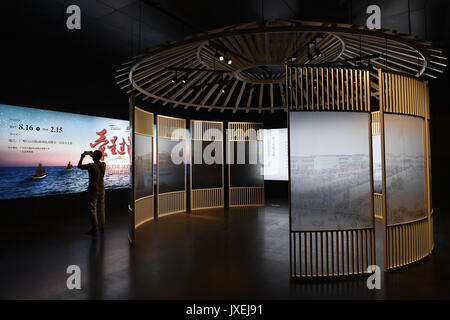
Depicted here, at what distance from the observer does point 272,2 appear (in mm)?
4629

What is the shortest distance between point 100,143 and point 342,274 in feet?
24.7

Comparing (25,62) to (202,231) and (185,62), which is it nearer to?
(185,62)

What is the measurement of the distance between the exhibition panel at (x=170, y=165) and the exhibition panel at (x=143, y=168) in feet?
2.61

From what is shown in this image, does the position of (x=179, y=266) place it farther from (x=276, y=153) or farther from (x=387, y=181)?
(x=276, y=153)

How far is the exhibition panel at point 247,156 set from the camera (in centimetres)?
962

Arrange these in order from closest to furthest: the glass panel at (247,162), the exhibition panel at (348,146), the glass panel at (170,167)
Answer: the exhibition panel at (348,146)
the glass panel at (170,167)
the glass panel at (247,162)

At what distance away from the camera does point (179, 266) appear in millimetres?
4277

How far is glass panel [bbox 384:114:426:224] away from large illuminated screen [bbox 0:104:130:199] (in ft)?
25.1

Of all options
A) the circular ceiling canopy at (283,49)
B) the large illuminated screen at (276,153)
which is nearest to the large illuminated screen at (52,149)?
the circular ceiling canopy at (283,49)

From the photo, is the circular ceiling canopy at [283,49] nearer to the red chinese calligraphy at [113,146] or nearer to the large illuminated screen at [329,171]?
the large illuminated screen at [329,171]

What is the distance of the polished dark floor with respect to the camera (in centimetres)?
339

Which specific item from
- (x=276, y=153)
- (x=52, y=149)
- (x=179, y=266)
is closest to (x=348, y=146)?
(x=179, y=266)

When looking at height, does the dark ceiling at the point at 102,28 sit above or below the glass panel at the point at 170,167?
above

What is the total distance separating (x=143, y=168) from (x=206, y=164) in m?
3.47
